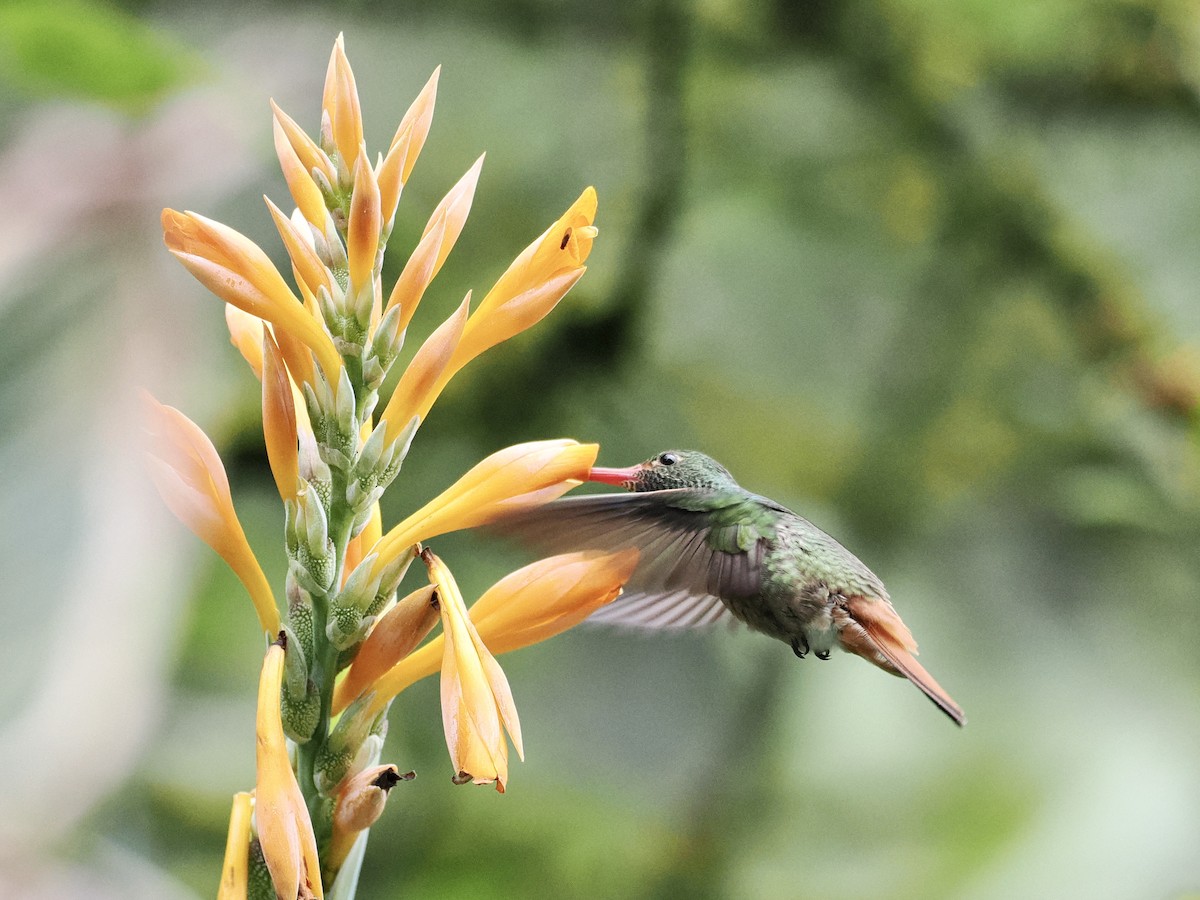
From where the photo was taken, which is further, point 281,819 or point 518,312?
point 518,312

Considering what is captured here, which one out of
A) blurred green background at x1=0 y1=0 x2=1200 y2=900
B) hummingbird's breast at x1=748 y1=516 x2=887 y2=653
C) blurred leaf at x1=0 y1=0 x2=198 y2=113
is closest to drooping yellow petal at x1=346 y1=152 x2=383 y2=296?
hummingbird's breast at x1=748 y1=516 x2=887 y2=653

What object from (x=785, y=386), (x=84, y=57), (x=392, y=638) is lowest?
(x=392, y=638)

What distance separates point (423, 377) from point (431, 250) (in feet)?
0.31

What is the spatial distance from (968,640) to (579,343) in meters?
1.28

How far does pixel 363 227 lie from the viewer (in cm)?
68

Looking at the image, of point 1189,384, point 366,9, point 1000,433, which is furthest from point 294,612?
point 1000,433

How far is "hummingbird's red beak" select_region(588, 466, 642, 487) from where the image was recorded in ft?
2.86

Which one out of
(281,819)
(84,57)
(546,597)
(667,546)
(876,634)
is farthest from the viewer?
(84,57)

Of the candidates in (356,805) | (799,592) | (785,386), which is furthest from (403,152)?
(785,386)

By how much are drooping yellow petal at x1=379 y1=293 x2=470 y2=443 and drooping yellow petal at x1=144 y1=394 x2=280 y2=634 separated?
4.6 inches

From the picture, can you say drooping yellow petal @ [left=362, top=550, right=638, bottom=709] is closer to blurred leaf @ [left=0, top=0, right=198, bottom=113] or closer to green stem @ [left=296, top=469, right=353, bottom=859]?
green stem @ [left=296, top=469, right=353, bottom=859]

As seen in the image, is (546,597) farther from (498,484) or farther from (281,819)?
(281,819)

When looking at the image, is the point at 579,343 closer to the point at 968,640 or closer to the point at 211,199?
the point at 211,199

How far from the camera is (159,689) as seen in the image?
5.39ft
